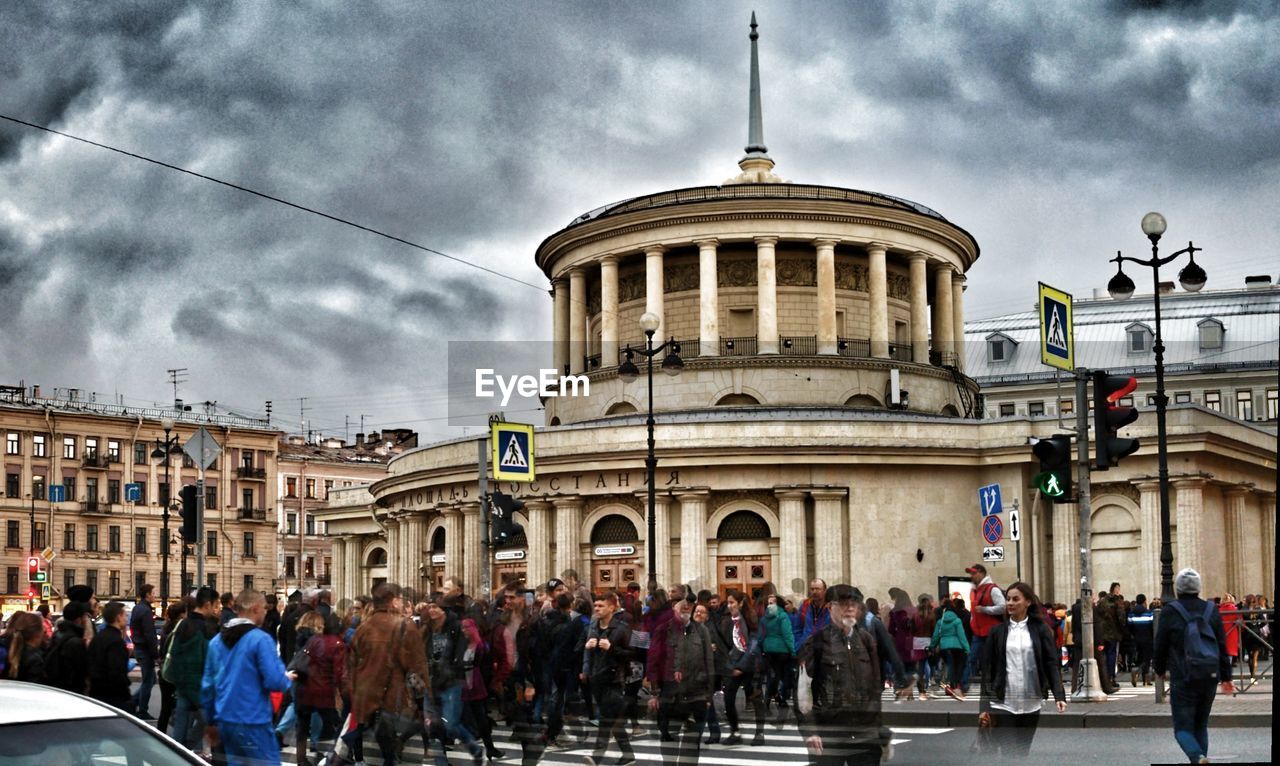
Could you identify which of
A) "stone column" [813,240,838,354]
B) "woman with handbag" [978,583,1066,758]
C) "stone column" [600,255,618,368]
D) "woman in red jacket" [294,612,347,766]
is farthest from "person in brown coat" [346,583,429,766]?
"stone column" [600,255,618,368]

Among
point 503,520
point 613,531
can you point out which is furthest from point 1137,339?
point 503,520

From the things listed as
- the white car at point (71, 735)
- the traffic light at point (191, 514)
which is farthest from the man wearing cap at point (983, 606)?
the traffic light at point (191, 514)

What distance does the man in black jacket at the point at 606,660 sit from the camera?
16828 mm

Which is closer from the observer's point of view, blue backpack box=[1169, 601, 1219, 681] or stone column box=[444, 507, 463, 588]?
blue backpack box=[1169, 601, 1219, 681]

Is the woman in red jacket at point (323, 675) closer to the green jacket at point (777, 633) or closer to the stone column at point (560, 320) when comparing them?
the green jacket at point (777, 633)

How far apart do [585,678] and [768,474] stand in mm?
26932

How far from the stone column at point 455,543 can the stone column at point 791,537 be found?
1012 cm

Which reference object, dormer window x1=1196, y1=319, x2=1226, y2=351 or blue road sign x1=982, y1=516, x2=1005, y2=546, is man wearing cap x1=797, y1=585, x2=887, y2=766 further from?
dormer window x1=1196, y1=319, x2=1226, y2=351

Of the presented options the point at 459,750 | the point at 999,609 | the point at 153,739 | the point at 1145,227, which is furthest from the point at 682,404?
the point at 153,739

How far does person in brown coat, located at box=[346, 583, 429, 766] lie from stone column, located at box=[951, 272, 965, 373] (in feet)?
152

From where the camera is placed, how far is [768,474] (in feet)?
144

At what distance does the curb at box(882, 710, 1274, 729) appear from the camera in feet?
62.6

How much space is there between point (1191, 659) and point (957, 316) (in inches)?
1865

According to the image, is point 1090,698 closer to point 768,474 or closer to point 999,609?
point 999,609
